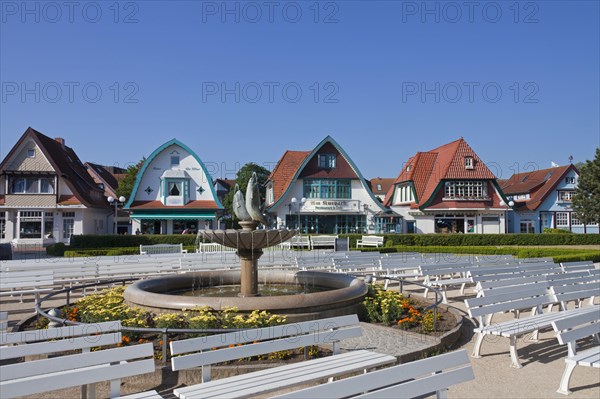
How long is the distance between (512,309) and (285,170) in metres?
34.7

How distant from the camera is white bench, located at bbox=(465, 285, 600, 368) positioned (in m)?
6.64

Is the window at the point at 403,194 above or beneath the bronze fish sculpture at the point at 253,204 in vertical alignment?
above

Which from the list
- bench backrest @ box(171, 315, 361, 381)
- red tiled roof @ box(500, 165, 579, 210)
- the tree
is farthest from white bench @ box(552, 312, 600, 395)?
red tiled roof @ box(500, 165, 579, 210)

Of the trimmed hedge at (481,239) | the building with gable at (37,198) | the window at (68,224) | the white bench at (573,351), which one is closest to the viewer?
the white bench at (573,351)

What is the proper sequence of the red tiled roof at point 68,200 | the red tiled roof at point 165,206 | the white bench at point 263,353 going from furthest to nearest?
the red tiled roof at point 68,200, the red tiled roof at point 165,206, the white bench at point 263,353

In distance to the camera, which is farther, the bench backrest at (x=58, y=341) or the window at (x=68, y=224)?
the window at (x=68, y=224)

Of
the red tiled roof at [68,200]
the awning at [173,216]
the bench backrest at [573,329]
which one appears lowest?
the bench backrest at [573,329]

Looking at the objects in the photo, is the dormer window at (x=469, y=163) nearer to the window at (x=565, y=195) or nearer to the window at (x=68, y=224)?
the window at (x=565, y=195)

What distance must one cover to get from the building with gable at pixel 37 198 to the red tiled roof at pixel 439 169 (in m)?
28.9

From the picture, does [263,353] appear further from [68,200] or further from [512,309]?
[68,200]

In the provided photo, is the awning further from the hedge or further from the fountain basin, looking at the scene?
the fountain basin

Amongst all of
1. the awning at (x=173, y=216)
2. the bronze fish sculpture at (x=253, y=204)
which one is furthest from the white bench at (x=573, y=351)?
the awning at (x=173, y=216)

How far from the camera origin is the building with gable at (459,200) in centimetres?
4178

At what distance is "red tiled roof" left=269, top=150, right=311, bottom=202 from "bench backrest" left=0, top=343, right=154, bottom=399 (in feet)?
116
